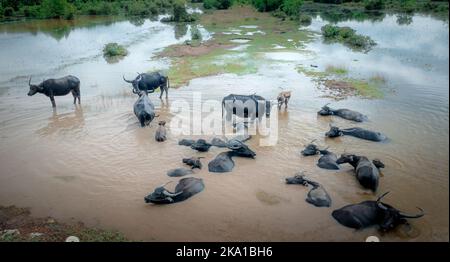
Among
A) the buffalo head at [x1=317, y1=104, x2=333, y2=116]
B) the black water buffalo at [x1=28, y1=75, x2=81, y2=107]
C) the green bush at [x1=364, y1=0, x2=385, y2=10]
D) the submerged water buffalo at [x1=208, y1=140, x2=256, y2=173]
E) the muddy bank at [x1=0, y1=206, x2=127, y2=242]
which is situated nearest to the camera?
the muddy bank at [x1=0, y1=206, x2=127, y2=242]

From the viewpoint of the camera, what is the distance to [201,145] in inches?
393

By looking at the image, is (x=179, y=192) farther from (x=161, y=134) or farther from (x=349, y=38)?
(x=349, y=38)

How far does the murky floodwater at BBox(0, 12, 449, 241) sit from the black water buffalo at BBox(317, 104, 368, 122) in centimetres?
30

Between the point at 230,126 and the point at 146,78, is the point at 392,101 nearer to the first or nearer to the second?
the point at 230,126

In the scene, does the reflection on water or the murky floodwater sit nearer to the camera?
the murky floodwater

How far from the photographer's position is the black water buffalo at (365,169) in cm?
805

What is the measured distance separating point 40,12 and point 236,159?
3913 centimetres

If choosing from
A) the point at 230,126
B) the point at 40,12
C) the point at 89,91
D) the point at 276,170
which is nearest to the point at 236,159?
the point at 276,170

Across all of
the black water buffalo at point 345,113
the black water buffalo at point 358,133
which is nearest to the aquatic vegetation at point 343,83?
the black water buffalo at point 345,113

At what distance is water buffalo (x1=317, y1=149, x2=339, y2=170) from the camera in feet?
29.7

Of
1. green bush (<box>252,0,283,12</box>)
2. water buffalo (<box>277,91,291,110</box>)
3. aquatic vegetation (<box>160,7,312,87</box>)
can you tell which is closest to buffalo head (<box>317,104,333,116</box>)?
water buffalo (<box>277,91,291,110</box>)

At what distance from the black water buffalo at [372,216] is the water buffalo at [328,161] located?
2.07m

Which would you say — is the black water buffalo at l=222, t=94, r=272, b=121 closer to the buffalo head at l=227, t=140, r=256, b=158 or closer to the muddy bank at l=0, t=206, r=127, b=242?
the buffalo head at l=227, t=140, r=256, b=158

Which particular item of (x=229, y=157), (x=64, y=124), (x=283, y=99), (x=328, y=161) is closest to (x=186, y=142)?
(x=229, y=157)
